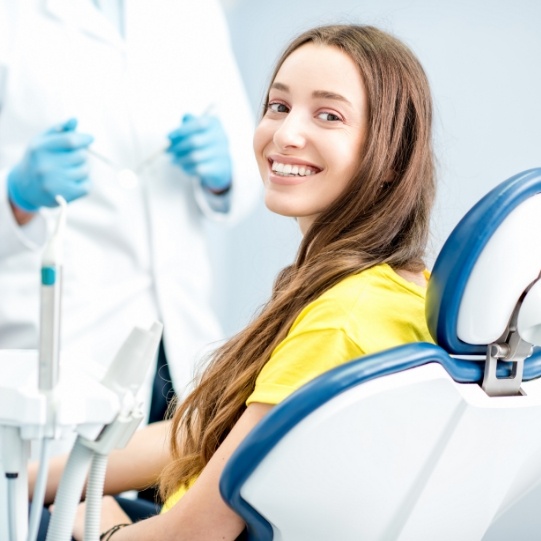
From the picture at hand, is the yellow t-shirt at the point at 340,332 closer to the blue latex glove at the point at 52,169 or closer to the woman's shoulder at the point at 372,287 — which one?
the woman's shoulder at the point at 372,287

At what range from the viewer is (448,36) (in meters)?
2.31

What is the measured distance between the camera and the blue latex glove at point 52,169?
1.68 m

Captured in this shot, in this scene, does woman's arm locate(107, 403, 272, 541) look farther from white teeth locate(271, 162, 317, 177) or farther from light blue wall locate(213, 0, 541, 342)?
light blue wall locate(213, 0, 541, 342)

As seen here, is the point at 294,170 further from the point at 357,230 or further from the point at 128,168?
the point at 128,168

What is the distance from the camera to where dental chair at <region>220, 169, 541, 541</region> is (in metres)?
0.73

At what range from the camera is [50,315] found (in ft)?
2.23

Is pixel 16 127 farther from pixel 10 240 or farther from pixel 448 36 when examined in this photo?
pixel 448 36

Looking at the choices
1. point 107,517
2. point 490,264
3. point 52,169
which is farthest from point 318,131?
point 52,169

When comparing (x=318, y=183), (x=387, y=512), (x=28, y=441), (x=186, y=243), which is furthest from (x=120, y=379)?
(x=186, y=243)

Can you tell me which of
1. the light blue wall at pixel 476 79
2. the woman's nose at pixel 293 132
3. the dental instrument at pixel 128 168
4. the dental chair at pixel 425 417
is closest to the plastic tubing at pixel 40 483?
the dental chair at pixel 425 417

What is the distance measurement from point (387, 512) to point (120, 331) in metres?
1.11

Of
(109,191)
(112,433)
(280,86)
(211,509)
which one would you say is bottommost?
(211,509)

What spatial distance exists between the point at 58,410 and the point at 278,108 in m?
0.58

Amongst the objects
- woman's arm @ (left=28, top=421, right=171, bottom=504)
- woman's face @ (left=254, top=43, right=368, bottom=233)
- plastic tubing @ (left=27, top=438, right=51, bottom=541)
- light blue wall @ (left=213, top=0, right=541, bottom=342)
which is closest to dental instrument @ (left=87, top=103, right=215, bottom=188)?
light blue wall @ (left=213, top=0, right=541, bottom=342)
